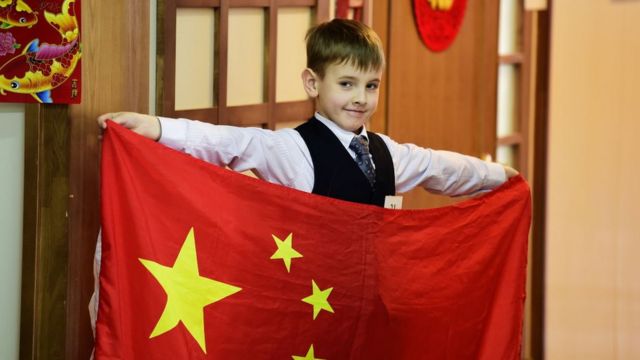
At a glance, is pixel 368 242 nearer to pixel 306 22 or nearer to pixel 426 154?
pixel 426 154

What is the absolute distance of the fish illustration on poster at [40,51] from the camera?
2.04 m

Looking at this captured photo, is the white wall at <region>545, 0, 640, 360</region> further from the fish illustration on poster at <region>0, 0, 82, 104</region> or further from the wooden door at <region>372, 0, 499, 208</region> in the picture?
the fish illustration on poster at <region>0, 0, 82, 104</region>

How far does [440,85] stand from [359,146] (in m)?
1.71

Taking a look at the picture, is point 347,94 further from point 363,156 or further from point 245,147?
point 245,147

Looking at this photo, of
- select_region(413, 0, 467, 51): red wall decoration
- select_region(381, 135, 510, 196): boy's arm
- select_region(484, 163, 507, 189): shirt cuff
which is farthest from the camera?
select_region(413, 0, 467, 51): red wall decoration

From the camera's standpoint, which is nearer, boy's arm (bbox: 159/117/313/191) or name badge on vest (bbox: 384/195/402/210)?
boy's arm (bbox: 159/117/313/191)

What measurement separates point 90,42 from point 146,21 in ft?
0.59

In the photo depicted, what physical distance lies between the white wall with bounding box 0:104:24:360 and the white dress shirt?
0.31 meters

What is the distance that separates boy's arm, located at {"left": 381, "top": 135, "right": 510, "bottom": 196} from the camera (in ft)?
7.92

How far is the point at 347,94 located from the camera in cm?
226

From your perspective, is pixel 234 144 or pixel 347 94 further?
pixel 347 94

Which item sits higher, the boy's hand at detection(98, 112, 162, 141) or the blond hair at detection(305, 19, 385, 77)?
the blond hair at detection(305, 19, 385, 77)

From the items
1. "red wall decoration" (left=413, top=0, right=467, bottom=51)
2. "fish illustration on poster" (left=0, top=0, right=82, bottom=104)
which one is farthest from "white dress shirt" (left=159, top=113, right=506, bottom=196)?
"red wall decoration" (left=413, top=0, right=467, bottom=51)

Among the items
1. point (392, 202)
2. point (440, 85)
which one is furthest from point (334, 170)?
point (440, 85)
